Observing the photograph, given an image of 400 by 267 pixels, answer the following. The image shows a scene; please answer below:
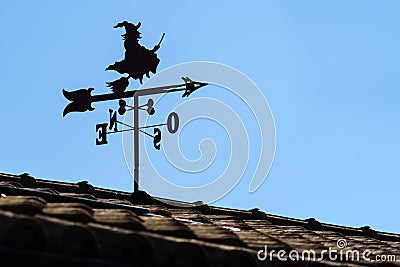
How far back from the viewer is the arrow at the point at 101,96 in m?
7.47

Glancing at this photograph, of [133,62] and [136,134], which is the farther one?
[133,62]

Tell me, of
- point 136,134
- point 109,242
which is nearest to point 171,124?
point 136,134

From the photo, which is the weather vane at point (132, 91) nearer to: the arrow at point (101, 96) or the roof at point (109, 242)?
the arrow at point (101, 96)

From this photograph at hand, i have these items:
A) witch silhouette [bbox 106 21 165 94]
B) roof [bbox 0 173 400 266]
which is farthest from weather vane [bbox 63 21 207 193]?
roof [bbox 0 173 400 266]

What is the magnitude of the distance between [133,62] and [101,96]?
0.48 m

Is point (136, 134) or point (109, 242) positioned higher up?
point (136, 134)

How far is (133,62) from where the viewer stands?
7.88m

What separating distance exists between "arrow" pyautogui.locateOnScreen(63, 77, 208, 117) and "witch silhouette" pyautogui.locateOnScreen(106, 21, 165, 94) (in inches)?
5.2

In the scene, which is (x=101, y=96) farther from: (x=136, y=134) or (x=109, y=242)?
(x=109, y=242)

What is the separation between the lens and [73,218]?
11.7 feet

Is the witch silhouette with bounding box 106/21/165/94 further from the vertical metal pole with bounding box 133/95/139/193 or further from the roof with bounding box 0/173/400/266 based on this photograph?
the roof with bounding box 0/173/400/266

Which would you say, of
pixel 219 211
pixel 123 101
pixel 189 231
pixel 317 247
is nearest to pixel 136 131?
pixel 123 101

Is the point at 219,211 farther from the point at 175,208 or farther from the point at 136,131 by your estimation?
the point at 136,131

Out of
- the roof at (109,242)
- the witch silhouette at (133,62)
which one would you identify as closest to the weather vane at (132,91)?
the witch silhouette at (133,62)
